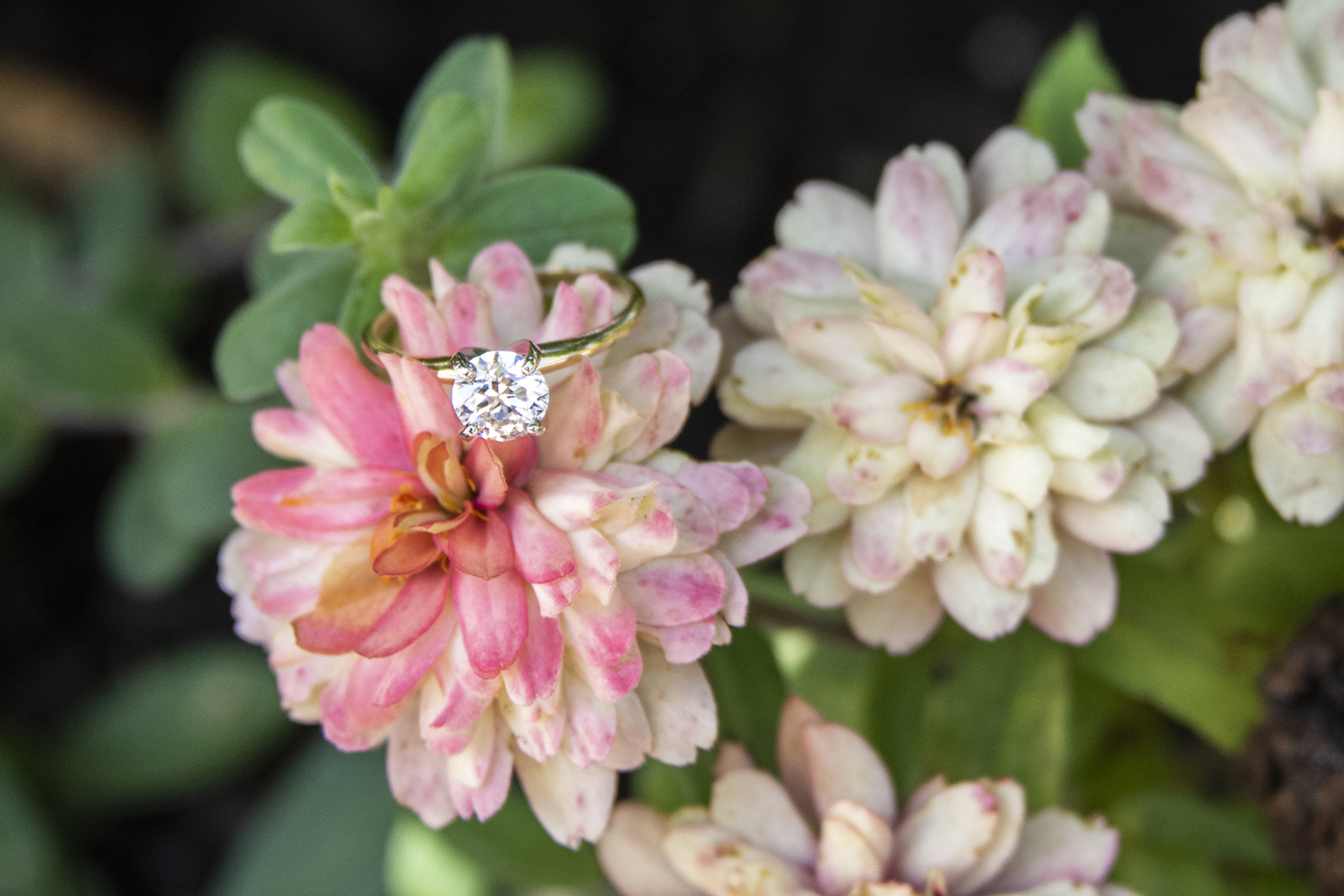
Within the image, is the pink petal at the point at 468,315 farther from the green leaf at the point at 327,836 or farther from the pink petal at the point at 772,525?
the green leaf at the point at 327,836

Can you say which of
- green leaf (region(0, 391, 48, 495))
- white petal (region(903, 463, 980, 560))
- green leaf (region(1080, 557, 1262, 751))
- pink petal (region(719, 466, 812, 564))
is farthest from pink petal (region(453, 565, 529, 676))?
green leaf (region(0, 391, 48, 495))

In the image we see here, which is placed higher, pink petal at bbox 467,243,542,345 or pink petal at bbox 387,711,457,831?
pink petal at bbox 467,243,542,345

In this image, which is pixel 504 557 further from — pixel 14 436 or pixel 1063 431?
pixel 14 436

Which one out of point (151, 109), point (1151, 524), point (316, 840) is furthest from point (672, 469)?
point (151, 109)

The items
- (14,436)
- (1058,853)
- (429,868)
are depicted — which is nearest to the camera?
(1058,853)

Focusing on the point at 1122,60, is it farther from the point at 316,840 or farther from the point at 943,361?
the point at 316,840

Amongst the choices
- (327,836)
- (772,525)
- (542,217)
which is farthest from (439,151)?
(327,836)

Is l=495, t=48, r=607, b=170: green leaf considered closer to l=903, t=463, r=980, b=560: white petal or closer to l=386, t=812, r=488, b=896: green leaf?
l=386, t=812, r=488, b=896: green leaf
